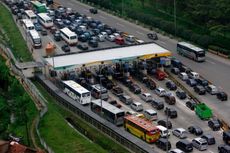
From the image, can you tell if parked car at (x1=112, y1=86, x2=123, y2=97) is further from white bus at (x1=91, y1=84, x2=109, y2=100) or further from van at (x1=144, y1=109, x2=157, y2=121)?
van at (x1=144, y1=109, x2=157, y2=121)

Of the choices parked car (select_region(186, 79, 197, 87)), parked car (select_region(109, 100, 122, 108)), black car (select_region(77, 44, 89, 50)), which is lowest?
parked car (select_region(109, 100, 122, 108))

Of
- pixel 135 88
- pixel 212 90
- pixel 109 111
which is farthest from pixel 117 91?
pixel 212 90

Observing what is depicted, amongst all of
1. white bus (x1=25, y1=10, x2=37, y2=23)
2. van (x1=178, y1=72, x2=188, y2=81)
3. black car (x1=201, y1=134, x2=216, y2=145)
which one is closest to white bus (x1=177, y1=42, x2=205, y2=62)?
van (x1=178, y1=72, x2=188, y2=81)

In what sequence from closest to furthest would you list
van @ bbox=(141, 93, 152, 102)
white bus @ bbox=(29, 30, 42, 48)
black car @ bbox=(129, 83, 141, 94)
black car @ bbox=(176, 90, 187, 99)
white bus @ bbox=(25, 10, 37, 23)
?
van @ bbox=(141, 93, 152, 102) → black car @ bbox=(176, 90, 187, 99) → black car @ bbox=(129, 83, 141, 94) → white bus @ bbox=(29, 30, 42, 48) → white bus @ bbox=(25, 10, 37, 23)

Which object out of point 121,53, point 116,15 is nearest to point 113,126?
point 121,53

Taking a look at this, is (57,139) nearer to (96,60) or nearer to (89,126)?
(89,126)

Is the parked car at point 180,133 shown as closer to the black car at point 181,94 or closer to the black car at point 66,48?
the black car at point 181,94
